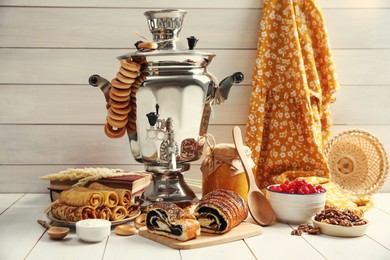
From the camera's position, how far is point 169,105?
1668 mm

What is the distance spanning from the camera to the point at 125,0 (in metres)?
2.06

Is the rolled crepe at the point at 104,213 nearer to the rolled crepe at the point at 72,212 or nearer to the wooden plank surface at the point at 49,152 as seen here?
the rolled crepe at the point at 72,212

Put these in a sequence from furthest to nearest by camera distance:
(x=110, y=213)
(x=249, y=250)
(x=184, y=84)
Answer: (x=184, y=84)
(x=110, y=213)
(x=249, y=250)

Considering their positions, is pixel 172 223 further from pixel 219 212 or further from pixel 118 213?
pixel 118 213

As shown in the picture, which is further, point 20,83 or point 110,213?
point 20,83

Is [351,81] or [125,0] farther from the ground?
[125,0]

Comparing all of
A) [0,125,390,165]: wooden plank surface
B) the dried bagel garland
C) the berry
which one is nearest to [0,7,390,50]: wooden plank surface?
[0,125,390,165]: wooden plank surface

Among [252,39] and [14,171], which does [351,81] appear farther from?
[14,171]

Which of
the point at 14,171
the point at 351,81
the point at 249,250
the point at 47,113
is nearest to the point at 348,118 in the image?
the point at 351,81

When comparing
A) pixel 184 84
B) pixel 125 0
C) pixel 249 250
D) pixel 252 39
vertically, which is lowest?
pixel 249 250

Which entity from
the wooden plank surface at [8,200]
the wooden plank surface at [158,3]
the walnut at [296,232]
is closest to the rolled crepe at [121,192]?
the wooden plank surface at [8,200]

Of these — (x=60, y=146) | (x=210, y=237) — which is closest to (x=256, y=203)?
(x=210, y=237)

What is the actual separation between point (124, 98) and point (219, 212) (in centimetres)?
47

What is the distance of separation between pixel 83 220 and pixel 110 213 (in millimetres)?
101
